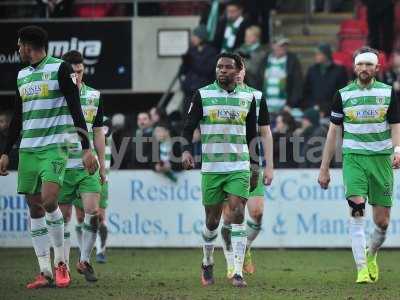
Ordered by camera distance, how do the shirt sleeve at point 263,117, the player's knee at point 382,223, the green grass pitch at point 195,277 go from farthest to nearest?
the player's knee at point 382,223 < the shirt sleeve at point 263,117 < the green grass pitch at point 195,277

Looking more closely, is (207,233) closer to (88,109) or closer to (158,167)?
(88,109)

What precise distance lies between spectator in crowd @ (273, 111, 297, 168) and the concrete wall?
4333mm

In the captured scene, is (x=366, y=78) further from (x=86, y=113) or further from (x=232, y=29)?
(x=232, y=29)

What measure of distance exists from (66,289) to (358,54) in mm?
4205

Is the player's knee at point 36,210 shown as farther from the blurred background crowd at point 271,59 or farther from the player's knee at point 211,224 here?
the blurred background crowd at point 271,59

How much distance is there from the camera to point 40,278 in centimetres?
1341

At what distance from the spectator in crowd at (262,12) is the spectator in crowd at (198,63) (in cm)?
138

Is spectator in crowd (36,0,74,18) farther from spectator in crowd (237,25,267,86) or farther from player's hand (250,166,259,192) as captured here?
player's hand (250,166,259,192)

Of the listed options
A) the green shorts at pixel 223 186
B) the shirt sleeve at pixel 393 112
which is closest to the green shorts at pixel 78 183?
the green shorts at pixel 223 186

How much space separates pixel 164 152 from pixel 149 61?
4353 millimetres

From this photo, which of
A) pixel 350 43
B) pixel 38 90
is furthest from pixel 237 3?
pixel 38 90

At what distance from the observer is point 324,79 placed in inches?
889

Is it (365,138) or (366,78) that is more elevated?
(366,78)

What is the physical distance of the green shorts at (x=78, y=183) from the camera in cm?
1456
